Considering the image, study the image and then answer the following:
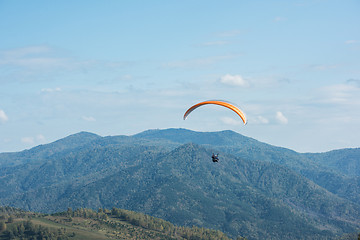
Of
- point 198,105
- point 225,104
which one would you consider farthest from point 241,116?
point 198,105

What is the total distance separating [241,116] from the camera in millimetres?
103375

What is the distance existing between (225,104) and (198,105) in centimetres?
896

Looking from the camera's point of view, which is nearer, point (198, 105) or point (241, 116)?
point (241, 116)

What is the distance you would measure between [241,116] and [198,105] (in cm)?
1390

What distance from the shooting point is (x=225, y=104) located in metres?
106

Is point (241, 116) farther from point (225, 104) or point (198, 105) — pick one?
point (198, 105)

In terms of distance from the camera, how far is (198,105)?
370ft

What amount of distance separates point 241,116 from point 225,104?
217 inches
